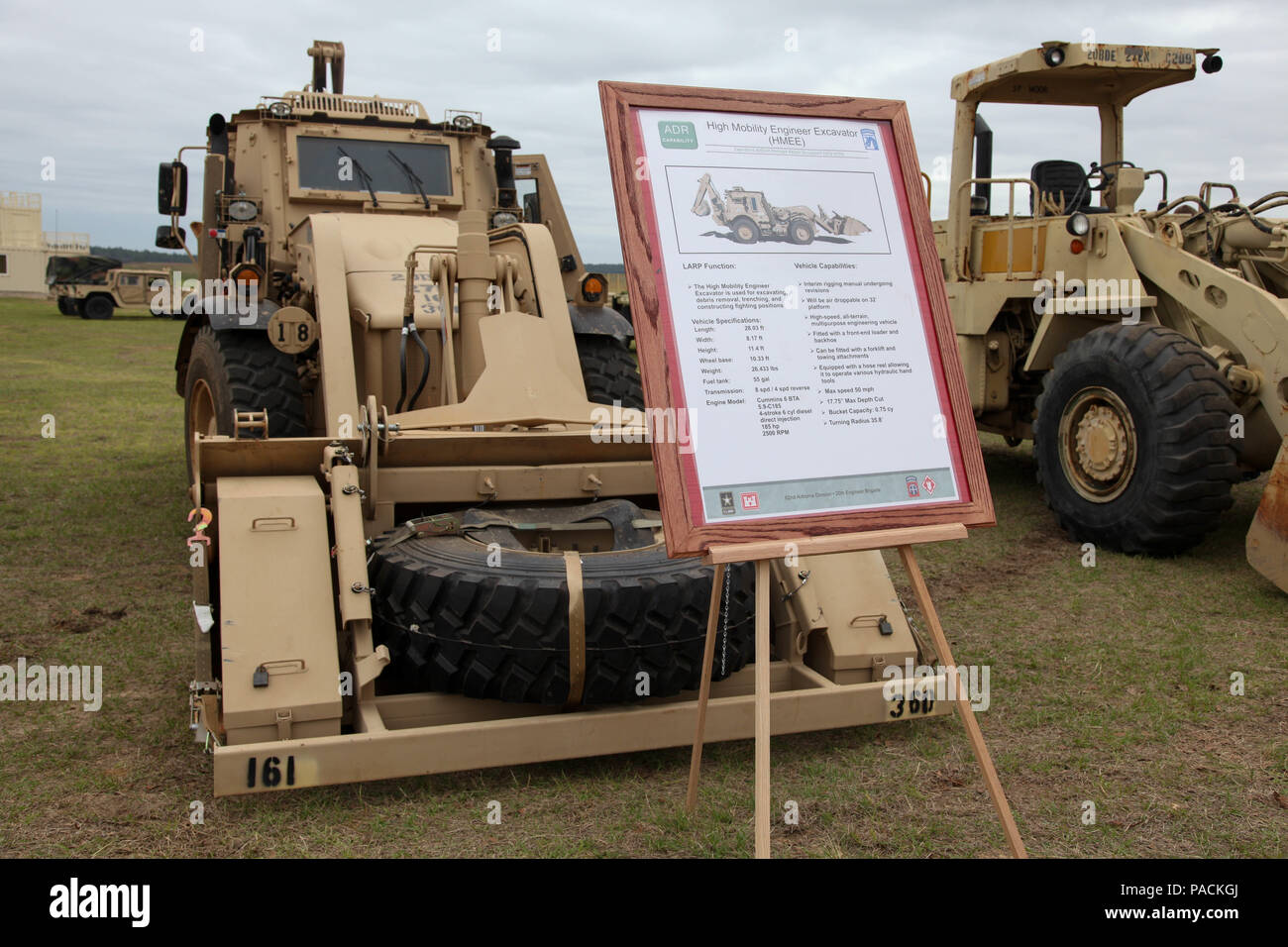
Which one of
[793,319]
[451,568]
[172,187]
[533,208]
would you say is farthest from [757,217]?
[172,187]

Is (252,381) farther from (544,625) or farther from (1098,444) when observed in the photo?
(1098,444)

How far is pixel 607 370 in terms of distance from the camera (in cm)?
716

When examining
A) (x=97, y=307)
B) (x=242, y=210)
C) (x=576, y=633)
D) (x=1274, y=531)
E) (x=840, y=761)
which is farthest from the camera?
(x=97, y=307)

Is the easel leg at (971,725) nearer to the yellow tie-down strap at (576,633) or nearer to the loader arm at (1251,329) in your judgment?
the yellow tie-down strap at (576,633)

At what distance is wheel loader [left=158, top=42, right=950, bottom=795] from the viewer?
3.64 metres

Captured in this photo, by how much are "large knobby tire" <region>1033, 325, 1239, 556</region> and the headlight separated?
16.9ft

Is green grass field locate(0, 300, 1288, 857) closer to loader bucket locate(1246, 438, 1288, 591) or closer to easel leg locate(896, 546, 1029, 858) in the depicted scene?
loader bucket locate(1246, 438, 1288, 591)

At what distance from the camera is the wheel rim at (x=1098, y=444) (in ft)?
23.9

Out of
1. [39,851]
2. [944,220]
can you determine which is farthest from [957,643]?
[944,220]

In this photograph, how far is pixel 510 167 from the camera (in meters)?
7.64

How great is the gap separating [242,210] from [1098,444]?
5.36 meters

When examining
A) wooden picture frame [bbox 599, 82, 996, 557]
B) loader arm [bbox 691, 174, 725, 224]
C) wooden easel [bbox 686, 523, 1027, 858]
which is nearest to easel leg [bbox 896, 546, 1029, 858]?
wooden easel [bbox 686, 523, 1027, 858]

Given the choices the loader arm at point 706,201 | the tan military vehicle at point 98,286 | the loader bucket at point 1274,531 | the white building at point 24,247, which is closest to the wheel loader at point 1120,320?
the loader bucket at point 1274,531
